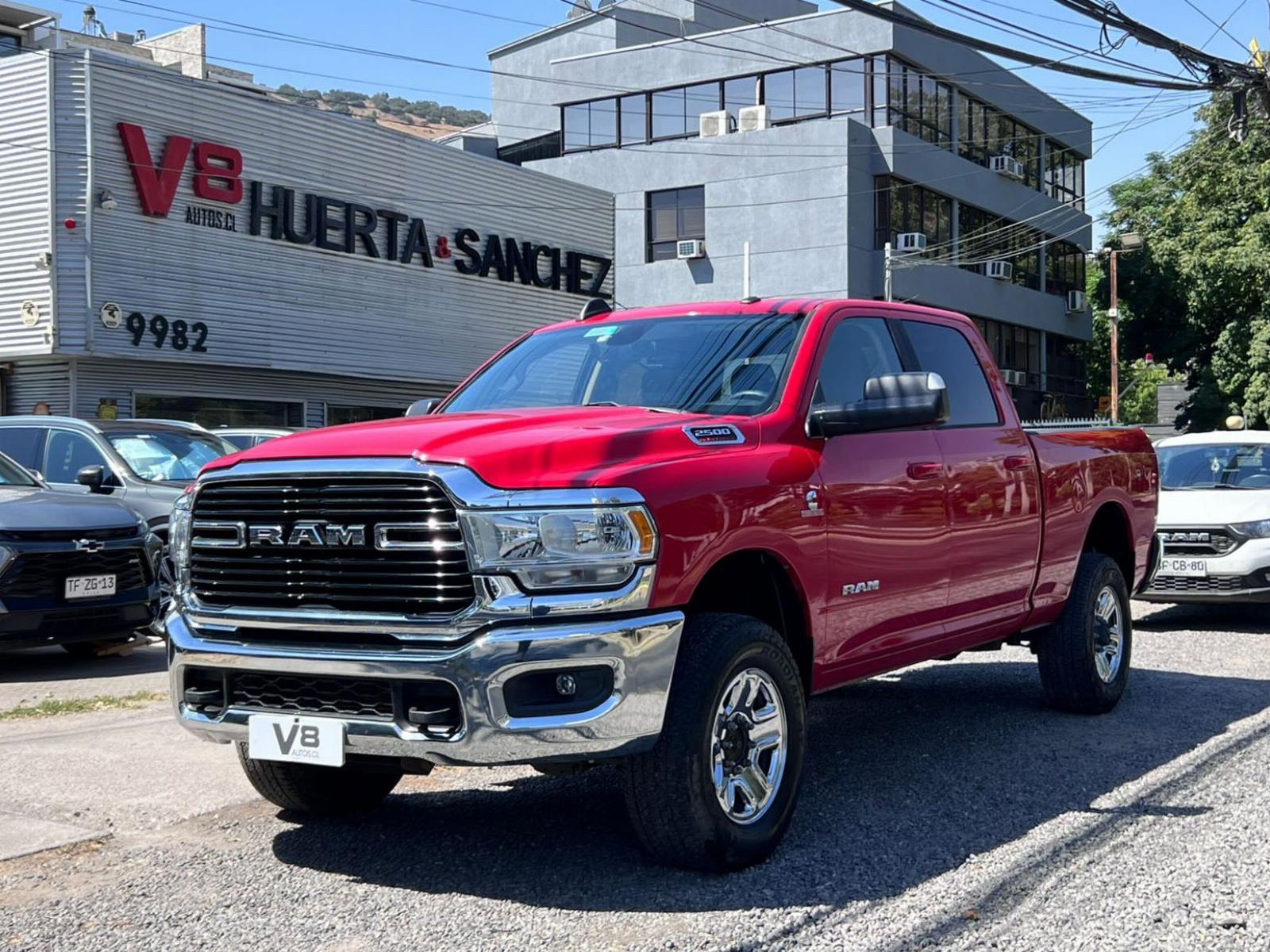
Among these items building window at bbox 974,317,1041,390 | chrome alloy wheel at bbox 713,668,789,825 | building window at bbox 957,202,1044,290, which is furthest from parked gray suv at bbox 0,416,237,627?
building window at bbox 974,317,1041,390

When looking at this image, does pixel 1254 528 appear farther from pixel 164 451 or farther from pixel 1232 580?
pixel 164 451

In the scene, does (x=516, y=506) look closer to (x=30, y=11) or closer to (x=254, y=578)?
(x=254, y=578)

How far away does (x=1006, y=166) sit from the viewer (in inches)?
1741

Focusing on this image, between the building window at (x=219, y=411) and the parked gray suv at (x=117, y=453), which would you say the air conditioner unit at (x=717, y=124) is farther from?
the parked gray suv at (x=117, y=453)

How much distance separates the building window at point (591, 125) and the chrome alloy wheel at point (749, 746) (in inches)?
1535

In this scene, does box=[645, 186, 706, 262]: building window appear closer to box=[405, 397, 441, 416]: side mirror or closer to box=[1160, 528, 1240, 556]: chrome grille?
box=[1160, 528, 1240, 556]: chrome grille

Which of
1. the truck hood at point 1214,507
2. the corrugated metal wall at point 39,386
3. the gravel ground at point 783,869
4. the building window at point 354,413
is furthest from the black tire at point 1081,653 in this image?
the building window at point 354,413

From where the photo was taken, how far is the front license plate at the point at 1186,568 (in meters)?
11.7

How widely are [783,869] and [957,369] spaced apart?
9.81 ft

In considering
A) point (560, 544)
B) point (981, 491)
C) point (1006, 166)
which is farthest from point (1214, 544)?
point (1006, 166)

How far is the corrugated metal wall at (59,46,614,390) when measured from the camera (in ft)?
72.2

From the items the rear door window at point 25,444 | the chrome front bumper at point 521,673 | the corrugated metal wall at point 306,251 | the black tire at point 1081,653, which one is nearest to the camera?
the chrome front bumper at point 521,673

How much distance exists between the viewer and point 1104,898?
4582 millimetres

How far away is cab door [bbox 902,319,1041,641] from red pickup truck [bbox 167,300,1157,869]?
97 mm
